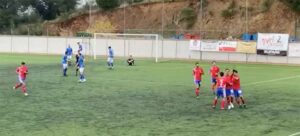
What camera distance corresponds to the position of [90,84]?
3309cm

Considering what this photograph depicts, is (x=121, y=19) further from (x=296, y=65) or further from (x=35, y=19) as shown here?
(x=296, y=65)

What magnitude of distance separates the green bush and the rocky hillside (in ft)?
0.61

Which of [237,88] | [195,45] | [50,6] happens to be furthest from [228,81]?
[50,6]

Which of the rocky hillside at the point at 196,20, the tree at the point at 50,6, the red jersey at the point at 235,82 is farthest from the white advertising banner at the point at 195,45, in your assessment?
the tree at the point at 50,6

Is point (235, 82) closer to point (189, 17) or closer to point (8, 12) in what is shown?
point (189, 17)

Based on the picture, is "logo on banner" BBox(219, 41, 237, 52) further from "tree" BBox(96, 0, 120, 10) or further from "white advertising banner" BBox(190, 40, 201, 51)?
"tree" BBox(96, 0, 120, 10)

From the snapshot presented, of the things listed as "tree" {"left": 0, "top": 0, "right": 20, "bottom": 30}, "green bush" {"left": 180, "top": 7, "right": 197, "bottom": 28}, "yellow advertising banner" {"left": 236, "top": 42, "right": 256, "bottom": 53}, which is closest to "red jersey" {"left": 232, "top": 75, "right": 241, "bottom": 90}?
"yellow advertising banner" {"left": 236, "top": 42, "right": 256, "bottom": 53}

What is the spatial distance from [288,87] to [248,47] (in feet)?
82.8

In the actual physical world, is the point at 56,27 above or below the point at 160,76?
above

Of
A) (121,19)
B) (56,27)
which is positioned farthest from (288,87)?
(56,27)

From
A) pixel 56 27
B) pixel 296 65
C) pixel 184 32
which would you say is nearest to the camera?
pixel 296 65

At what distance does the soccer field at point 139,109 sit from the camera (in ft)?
60.1

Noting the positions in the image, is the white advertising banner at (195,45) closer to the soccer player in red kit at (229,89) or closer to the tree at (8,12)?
the soccer player in red kit at (229,89)

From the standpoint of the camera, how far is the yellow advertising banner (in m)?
57.0
